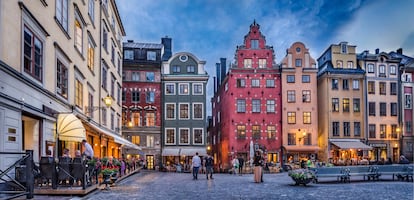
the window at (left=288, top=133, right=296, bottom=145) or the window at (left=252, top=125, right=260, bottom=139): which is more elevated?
the window at (left=252, top=125, right=260, bottom=139)

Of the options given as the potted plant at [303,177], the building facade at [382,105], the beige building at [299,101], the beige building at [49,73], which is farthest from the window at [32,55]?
the building facade at [382,105]

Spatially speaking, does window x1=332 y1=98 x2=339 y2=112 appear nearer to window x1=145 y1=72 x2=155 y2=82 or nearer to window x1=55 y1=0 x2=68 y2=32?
window x1=145 y1=72 x2=155 y2=82

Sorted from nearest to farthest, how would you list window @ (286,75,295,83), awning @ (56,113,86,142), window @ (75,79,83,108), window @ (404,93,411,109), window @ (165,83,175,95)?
awning @ (56,113,86,142) → window @ (75,79,83,108) → window @ (286,75,295,83) → window @ (165,83,175,95) → window @ (404,93,411,109)

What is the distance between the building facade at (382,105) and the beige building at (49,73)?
113 ft

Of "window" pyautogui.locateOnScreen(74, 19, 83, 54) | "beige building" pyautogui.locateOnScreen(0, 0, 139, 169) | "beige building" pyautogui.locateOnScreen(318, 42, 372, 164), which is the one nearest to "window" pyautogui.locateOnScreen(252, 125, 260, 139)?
"beige building" pyautogui.locateOnScreen(318, 42, 372, 164)

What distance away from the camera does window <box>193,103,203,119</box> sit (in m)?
50.7

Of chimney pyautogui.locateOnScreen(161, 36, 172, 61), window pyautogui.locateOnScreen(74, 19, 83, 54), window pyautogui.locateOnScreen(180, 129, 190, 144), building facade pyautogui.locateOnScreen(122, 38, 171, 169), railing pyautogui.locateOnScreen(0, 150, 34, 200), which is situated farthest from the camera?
chimney pyautogui.locateOnScreen(161, 36, 172, 61)

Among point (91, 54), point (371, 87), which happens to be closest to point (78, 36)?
point (91, 54)

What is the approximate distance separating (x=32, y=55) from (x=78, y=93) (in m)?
8.12

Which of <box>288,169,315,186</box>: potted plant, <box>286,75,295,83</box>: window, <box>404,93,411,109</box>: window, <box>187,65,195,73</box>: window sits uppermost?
<box>187,65,195,73</box>: window

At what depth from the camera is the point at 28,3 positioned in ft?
44.6

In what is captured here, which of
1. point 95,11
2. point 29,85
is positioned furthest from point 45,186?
point 95,11

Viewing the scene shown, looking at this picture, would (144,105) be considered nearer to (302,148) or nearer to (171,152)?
(171,152)

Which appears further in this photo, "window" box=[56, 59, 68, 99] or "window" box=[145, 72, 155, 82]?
"window" box=[145, 72, 155, 82]
